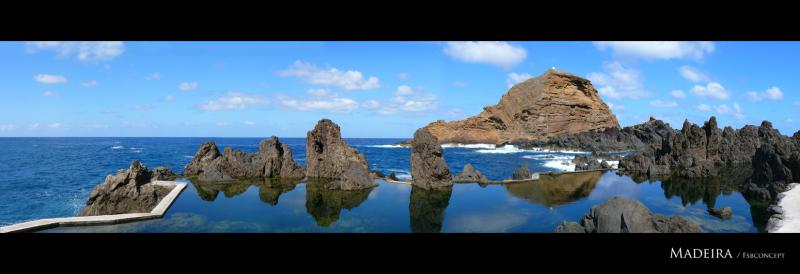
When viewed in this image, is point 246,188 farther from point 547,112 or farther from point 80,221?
point 547,112

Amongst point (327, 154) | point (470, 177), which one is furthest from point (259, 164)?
point (470, 177)

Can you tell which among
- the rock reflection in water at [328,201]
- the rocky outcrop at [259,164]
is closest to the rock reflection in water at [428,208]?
the rock reflection in water at [328,201]

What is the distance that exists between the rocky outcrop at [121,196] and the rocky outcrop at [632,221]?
23.9 m

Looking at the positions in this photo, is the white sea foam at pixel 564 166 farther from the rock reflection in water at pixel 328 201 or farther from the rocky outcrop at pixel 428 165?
the rock reflection in water at pixel 328 201

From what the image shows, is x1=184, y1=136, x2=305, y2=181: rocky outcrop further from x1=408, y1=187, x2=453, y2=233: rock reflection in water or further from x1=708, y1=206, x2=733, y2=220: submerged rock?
x1=708, y1=206, x2=733, y2=220: submerged rock

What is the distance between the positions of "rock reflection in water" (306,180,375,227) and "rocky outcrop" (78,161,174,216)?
9673 mm

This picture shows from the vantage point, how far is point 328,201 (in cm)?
2489

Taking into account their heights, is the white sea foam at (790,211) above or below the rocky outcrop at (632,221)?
below

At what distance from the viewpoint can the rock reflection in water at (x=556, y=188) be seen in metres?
25.4

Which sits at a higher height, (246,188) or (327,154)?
(327,154)

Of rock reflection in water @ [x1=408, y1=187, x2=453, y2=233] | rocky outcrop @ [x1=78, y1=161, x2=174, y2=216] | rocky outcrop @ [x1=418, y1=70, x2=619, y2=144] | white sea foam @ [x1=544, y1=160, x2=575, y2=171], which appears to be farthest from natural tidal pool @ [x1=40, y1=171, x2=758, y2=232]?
rocky outcrop @ [x1=418, y1=70, x2=619, y2=144]

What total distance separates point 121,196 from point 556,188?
2941 cm

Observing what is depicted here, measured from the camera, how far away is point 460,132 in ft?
464
